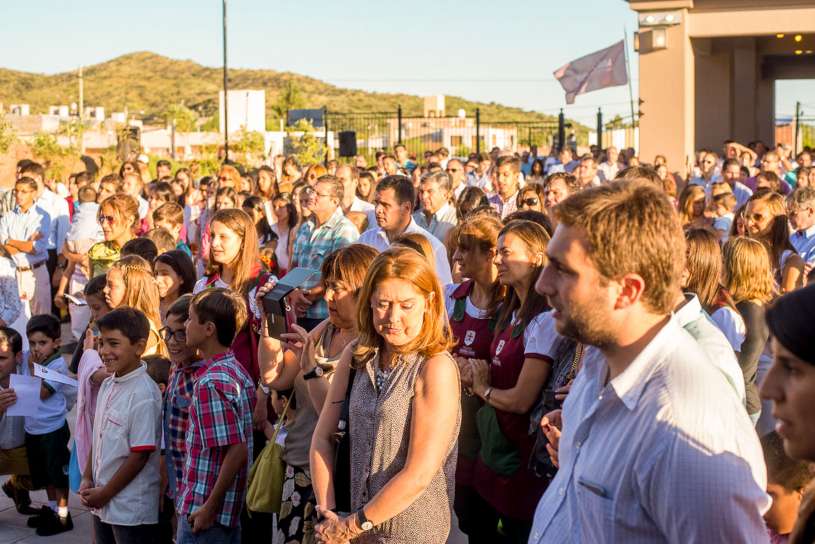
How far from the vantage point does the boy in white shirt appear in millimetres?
4988

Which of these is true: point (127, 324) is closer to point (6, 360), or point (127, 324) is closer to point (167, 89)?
Result: point (6, 360)

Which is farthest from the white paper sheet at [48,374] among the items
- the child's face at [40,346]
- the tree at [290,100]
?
the tree at [290,100]

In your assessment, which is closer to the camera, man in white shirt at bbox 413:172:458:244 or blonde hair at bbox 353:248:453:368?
blonde hair at bbox 353:248:453:368

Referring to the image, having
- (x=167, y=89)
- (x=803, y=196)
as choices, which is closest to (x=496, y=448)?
(x=803, y=196)

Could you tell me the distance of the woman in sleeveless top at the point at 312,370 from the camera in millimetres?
4531

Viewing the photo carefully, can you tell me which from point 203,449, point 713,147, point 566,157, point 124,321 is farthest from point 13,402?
point 713,147

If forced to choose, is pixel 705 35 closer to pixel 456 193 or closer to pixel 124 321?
pixel 456 193

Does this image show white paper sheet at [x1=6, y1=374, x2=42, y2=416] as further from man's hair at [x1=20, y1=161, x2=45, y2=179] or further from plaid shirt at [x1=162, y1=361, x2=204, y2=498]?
man's hair at [x1=20, y1=161, x2=45, y2=179]

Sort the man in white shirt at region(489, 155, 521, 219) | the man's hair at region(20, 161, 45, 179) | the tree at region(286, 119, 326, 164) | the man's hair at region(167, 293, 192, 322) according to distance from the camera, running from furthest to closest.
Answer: the tree at region(286, 119, 326, 164) → the man's hair at region(20, 161, 45, 179) → the man in white shirt at region(489, 155, 521, 219) → the man's hair at region(167, 293, 192, 322)

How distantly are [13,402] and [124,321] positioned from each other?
1.62 meters

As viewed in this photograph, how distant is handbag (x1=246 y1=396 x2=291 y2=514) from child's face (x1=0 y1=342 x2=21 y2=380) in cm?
283

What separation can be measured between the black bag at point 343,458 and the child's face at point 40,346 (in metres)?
3.65

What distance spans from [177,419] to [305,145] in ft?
70.6

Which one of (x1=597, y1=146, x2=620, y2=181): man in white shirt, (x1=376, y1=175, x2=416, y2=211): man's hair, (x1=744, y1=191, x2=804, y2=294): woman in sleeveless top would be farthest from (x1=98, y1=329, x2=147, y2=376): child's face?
(x1=597, y1=146, x2=620, y2=181): man in white shirt
